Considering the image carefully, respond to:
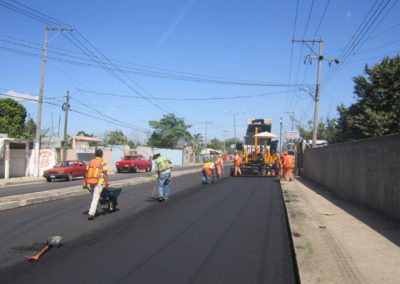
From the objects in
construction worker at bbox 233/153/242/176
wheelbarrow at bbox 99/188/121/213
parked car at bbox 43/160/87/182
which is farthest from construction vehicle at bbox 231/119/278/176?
wheelbarrow at bbox 99/188/121/213

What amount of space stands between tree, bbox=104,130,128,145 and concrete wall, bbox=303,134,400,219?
6072 centimetres

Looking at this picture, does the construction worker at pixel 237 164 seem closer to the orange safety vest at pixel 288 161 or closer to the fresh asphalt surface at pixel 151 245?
the orange safety vest at pixel 288 161

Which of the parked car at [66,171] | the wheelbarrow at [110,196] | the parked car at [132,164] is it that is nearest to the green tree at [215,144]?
the parked car at [132,164]

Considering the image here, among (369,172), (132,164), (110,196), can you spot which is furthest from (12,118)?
(369,172)

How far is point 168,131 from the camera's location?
231ft

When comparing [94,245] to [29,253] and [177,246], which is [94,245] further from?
[177,246]

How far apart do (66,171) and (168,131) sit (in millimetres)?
47337

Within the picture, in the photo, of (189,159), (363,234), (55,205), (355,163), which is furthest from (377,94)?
(189,159)

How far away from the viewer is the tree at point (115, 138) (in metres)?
72.1

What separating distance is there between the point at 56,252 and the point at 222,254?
2.66 meters

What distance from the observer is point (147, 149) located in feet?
168

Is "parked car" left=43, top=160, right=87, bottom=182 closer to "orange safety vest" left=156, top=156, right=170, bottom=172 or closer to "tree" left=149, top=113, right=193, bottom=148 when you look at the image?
"orange safety vest" left=156, top=156, right=170, bottom=172

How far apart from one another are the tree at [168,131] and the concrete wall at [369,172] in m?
56.1

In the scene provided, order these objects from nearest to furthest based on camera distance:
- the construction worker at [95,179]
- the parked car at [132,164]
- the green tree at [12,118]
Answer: the construction worker at [95,179] → the parked car at [132,164] → the green tree at [12,118]
